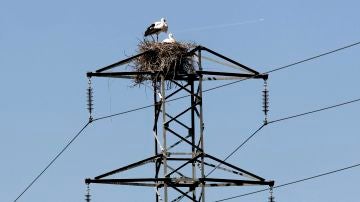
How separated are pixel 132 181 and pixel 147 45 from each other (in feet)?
20.5

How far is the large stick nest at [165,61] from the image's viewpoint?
58594 millimetres

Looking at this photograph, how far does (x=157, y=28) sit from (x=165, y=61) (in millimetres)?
4246

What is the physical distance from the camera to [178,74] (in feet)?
192

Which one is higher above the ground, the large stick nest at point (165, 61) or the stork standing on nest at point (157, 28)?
the stork standing on nest at point (157, 28)

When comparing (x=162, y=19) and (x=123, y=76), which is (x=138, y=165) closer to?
(x=123, y=76)

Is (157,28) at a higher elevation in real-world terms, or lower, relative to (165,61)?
higher

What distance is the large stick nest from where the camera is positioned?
58594 mm

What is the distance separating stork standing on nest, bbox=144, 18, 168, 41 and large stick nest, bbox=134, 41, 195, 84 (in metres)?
2.14

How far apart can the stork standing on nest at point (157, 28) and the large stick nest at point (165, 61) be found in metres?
2.14

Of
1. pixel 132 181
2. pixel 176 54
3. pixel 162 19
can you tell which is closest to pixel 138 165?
pixel 132 181

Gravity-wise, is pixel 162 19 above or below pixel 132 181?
above

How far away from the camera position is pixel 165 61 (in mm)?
59094

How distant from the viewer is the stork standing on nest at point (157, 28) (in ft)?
206

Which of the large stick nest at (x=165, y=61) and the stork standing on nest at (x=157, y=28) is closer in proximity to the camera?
the large stick nest at (x=165, y=61)
